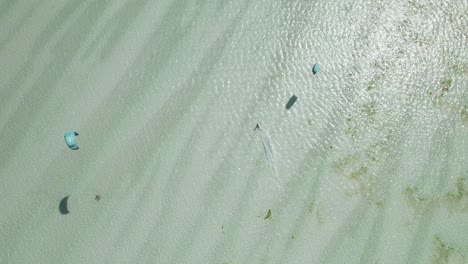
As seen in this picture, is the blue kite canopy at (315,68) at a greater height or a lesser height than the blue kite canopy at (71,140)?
greater

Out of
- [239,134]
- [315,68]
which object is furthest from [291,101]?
[239,134]

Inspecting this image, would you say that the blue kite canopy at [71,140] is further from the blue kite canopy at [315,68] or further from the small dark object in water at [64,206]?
the blue kite canopy at [315,68]

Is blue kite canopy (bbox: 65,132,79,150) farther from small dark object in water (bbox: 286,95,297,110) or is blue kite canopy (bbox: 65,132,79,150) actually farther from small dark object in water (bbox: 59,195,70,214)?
small dark object in water (bbox: 286,95,297,110)

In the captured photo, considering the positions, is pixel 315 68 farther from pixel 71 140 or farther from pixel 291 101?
pixel 71 140

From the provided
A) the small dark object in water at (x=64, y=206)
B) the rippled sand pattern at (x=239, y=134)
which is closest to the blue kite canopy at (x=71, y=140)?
the rippled sand pattern at (x=239, y=134)

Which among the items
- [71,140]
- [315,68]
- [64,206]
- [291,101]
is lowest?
[64,206]

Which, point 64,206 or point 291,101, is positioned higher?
point 291,101

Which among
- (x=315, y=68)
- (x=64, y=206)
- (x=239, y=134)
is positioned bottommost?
(x=64, y=206)

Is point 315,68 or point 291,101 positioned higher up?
point 315,68

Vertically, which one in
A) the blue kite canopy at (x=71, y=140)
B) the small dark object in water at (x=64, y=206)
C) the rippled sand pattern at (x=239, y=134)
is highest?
the rippled sand pattern at (x=239, y=134)

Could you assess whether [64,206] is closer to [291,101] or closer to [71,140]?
[71,140]
